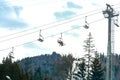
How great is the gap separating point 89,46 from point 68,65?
77.7ft

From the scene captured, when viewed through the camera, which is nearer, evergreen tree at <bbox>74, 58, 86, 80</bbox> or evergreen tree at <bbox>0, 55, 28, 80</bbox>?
evergreen tree at <bbox>0, 55, 28, 80</bbox>

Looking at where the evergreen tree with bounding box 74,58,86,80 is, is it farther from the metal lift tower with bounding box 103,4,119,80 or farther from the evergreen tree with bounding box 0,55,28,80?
the metal lift tower with bounding box 103,4,119,80

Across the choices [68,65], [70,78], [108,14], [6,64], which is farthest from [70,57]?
[108,14]

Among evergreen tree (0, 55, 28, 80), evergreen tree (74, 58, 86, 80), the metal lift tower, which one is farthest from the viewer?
evergreen tree (74, 58, 86, 80)

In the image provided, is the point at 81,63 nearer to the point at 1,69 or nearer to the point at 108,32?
the point at 1,69

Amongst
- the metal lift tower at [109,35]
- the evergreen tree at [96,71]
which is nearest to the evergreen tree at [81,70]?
the evergreen tree at [96,71]

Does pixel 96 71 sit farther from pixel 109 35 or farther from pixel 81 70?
pixel 109 35

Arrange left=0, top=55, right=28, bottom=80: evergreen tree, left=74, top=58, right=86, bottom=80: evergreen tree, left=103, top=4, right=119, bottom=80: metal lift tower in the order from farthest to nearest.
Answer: left=74, top=58, right=86, bottom=80: evergreen tree, left=0, top=55, right=28, bottom=80: evergreen tree, left=103, top=4, right=119, bottom=80: metal lift tower

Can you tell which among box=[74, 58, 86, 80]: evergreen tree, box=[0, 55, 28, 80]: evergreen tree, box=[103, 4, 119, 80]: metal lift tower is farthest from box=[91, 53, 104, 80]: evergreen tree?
box=[103, 4, 119, 80]: metal lift tower

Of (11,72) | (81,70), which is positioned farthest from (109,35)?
(81,70)

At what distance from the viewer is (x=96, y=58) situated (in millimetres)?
109438

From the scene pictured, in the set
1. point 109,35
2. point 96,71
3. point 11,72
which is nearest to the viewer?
point 109,35

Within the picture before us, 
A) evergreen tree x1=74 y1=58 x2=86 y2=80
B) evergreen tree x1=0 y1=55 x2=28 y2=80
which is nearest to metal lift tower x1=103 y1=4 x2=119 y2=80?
evergreen tree x1=0 y1=55 x2=28 y2=80

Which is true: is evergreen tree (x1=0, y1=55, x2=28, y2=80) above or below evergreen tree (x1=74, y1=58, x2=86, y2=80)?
below
